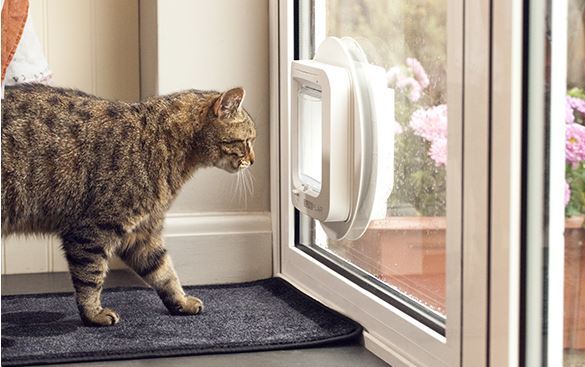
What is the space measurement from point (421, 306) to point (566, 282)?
1.76 feet

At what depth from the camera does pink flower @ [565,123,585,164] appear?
1.46 m

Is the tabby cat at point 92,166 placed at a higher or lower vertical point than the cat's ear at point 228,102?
lower

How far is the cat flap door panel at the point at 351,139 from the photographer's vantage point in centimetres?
212

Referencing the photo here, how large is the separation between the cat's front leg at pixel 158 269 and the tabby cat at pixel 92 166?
73 mm

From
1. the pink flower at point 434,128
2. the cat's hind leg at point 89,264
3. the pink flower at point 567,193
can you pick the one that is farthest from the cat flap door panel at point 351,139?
the pink flower at point 567,193

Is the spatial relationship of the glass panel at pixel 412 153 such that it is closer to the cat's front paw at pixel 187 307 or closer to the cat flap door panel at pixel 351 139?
the cat flap door panel at pixel 351 139

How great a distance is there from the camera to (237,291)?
104 inches

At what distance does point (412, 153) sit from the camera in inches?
79.2

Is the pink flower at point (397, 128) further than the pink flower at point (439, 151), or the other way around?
the pink flower at point (397, 128)

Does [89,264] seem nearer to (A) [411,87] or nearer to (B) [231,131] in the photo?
(B) [231,131]

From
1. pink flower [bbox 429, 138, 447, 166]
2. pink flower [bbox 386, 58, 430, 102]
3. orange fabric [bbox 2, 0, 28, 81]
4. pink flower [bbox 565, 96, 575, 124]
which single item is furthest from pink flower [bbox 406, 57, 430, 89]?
orange fabric [bbox 2, 0, 28, 81]

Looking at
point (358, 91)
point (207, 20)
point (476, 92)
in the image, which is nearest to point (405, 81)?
point (358, 91)

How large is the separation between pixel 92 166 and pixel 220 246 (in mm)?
634

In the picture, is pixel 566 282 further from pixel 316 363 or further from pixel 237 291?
pixel 237 291
